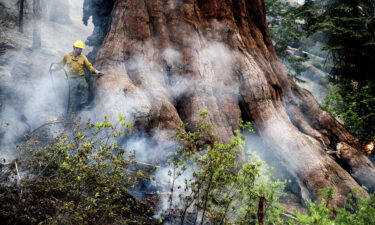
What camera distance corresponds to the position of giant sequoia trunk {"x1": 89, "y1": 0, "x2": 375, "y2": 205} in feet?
15.6

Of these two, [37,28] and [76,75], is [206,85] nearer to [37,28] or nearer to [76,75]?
[76,75]

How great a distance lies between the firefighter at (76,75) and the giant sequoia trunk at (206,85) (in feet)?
1.08

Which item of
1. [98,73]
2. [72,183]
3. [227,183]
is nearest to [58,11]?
[98,73]

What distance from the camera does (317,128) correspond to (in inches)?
265

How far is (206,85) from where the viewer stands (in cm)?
535

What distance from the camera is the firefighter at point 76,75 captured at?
4.93 metres

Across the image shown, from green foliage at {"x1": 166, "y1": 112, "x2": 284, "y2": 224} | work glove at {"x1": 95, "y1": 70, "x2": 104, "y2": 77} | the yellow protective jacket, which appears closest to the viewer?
green foliage at {"x1": 166, "y1": 112, "x2": 284, "y2": 224}

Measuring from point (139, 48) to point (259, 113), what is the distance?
2.87m

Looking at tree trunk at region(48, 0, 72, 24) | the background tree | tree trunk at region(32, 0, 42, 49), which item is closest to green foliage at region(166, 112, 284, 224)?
the background tree

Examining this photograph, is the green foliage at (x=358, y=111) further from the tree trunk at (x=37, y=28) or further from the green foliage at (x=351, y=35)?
the tree trunk at (x=37, y=28)

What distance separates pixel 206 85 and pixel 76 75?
2.51 metres

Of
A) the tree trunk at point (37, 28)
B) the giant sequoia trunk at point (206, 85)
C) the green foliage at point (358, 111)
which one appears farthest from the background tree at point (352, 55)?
Result: the tree trunk at point (37, 28)

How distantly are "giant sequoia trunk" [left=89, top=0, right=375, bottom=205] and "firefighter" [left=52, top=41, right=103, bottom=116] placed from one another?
330mm

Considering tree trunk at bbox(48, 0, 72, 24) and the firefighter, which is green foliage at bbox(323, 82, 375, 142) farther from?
tree trunk at bbox(48, 0, 72, 24)
